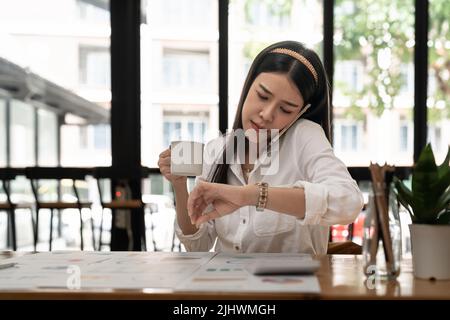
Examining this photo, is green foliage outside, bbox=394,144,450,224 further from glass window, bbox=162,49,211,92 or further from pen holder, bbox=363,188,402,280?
glass window, bbox=162,49,211,92

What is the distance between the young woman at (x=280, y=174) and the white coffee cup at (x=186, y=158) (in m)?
0.06

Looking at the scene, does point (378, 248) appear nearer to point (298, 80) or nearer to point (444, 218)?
point (444, 218)

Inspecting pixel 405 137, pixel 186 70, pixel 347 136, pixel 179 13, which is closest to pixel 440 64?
pixel 405 137

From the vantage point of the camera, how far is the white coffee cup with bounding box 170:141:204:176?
1.35m

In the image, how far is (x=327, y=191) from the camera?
4.28 ft

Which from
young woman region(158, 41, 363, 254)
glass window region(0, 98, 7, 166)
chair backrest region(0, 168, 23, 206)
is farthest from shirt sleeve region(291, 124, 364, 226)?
glass window region(0, 98, 7, 166)

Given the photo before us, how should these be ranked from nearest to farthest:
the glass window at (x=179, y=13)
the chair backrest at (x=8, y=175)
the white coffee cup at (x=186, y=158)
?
the white coffee cup at (x=186, y=158), the chair backrest at (x=8, y=175), the glass window at (x=179, y=13)

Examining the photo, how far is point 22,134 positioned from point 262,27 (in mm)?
2623

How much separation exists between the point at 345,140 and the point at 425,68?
1020 millimetres

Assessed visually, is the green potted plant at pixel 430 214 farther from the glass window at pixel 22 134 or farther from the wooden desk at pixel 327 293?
the glass window at pixel 22 134

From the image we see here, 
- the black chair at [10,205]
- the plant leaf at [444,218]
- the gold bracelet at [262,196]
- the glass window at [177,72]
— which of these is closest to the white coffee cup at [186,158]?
the gold bracelet at [262,196]

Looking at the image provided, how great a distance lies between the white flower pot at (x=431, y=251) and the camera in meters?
1.06

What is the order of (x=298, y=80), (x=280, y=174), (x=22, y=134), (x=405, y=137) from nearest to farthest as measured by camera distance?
(x=298, y=80) < (x=280, y=174) < (x=405, y=137) < (x=22, y=134)
